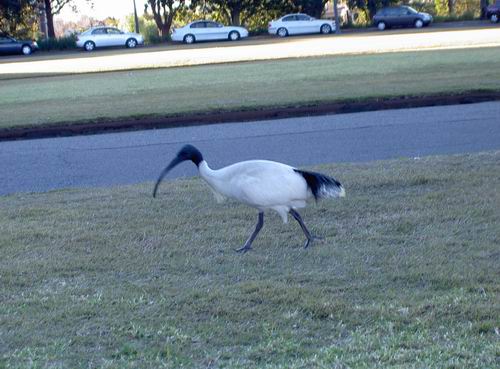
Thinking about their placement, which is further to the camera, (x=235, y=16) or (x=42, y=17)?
(x=42, y=17)

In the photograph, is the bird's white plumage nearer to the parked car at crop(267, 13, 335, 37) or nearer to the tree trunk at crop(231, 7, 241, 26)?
the parked car at crop(267, 13, 335, 37)

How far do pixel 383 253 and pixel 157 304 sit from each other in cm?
201

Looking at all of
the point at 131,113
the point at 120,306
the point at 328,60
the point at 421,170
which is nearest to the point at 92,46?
the point at 328,60

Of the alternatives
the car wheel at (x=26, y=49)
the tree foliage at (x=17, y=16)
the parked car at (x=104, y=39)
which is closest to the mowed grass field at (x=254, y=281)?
the car wheel at (x=26, y=49)

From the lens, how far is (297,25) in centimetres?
6062

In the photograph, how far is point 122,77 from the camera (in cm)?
3034

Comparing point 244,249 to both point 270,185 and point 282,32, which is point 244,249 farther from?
point 282,32

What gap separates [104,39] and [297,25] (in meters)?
12.3

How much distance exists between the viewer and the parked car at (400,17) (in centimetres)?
6025

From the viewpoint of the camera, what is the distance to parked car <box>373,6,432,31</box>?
198ft

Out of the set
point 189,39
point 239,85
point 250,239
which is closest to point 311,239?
point 250,239

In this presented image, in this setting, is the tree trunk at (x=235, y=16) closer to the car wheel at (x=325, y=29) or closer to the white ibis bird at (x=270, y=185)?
the car wheel at (x=325, y=29)

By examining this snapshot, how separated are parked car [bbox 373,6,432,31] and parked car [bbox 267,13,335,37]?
3186 millimetres

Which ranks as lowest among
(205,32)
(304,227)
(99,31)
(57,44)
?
(57,44)
